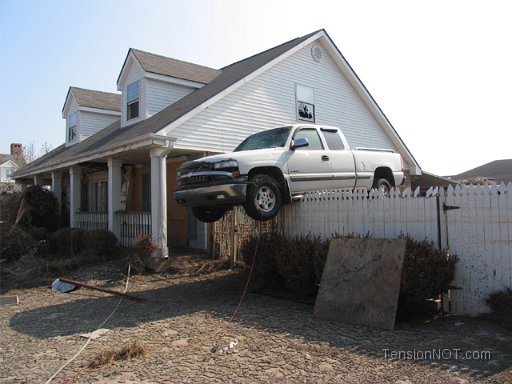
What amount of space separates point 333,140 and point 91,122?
14.4 m

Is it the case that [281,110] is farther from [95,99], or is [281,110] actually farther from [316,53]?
[95,99]

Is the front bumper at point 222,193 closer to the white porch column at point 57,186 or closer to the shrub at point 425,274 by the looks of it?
the shrub at point 425,274

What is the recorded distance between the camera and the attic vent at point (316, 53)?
16.4 metres

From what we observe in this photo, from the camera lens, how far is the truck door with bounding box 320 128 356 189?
9.12 meters

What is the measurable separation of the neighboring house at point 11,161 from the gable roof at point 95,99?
2818 centimetres

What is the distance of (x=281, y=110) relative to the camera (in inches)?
599

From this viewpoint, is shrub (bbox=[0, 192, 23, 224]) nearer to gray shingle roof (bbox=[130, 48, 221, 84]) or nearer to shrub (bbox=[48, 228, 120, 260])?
shrub (bbox=[48, 228, 120, 260])

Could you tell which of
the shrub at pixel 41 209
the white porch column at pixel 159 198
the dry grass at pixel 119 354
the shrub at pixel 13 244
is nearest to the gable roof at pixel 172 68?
the white porch column at pixel 159 198

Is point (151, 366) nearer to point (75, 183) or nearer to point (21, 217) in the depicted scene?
point (75, 183)

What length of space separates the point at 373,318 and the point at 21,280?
8521 mm

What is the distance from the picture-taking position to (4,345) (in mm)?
5758

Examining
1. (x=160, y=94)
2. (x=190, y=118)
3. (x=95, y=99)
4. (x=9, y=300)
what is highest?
(x=95, y=99)

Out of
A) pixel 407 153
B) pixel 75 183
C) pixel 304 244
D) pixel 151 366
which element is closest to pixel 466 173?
pixel 407 153

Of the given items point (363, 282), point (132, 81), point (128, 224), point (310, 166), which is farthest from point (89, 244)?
point (363, 282)
